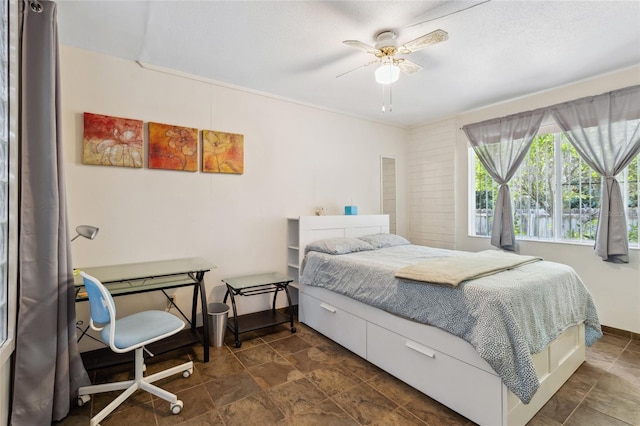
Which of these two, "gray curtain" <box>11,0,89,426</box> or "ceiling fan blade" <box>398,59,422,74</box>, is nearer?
"gray curtain" <box>11,0,89,426</box>

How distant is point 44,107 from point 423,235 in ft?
15.0

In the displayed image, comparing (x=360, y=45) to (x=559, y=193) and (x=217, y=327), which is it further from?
(x=559, y=193)

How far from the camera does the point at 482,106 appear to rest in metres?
3.95

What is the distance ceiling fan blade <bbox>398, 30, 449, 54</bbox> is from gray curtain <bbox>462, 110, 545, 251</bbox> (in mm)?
2223

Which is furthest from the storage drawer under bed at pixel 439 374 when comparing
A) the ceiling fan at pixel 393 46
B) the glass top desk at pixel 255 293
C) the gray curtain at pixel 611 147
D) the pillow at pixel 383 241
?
the gray curtain at pixel 611 147

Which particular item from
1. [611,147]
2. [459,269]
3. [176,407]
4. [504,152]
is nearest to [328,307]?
[459,269]

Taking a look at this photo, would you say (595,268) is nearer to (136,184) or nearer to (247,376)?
(247,376)

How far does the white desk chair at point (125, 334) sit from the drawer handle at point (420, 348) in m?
1.56

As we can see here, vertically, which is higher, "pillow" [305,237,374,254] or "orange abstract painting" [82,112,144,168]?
"orange abstract painting" [82,112,144,168]

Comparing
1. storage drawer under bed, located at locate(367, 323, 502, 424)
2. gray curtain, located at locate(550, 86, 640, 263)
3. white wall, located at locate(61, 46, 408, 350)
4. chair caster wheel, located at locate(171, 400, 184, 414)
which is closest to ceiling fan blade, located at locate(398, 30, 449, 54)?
white wall, located at locate(61, 46, 408, 350)

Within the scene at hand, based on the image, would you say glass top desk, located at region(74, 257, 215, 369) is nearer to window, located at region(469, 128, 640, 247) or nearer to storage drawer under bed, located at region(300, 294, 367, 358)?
storage drawer under bed, located at region(300, 294, 367, 358)

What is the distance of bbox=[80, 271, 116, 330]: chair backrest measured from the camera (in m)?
1.69

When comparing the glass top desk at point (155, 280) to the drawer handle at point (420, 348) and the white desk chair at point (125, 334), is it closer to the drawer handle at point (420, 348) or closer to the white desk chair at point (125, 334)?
the white desk chair at point (125, 334)

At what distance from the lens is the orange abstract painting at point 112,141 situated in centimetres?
254
